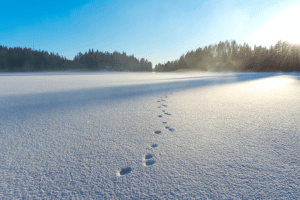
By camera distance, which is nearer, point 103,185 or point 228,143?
point 103,185

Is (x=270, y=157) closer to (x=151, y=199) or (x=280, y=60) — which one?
(x=151, y=199)

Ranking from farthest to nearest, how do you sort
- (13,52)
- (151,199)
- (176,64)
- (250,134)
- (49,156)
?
1. (176,64)
2. (13,52)
3. (250,134)
4. (49,156)
5. (151,199)

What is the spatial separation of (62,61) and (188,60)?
4769 centimetres

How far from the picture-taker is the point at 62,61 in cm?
5072

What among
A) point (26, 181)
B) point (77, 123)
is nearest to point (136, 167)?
point (26, 181)

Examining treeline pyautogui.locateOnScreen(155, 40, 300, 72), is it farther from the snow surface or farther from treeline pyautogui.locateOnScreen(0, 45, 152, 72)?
the snow surface

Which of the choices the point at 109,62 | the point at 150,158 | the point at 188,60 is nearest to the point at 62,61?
the point at 109,62

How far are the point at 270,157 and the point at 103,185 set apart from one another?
1.26 meters

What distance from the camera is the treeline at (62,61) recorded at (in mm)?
42938

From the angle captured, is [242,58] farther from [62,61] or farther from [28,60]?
[28,60]

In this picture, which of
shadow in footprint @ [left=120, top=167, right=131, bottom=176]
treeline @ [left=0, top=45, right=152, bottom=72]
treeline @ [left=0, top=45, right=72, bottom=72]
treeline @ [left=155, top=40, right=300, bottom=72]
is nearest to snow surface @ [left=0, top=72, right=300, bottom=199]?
shadow in footprint @ [left=120, top=167, right=131, bottom=176]

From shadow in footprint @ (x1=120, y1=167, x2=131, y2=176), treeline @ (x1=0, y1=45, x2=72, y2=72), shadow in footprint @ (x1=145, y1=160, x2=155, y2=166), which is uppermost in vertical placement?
treeline @ (x1=0, y1=45, x2=72, y2=72)

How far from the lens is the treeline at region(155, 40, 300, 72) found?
121 ft

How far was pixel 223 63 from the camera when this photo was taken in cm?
5038
